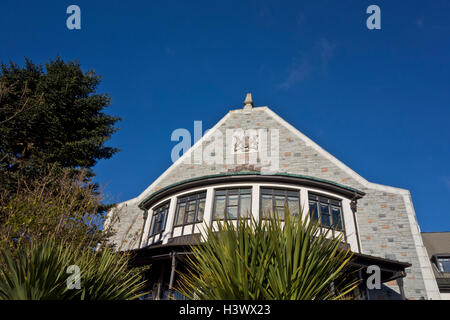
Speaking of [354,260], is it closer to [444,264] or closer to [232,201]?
[232,201]

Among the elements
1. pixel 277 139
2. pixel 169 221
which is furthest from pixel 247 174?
pixel 277 139

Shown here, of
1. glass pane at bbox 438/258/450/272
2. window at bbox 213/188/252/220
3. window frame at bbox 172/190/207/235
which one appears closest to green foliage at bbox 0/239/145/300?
window at bbox 213/188/252/220

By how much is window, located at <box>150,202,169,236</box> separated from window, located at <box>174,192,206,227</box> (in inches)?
35.3

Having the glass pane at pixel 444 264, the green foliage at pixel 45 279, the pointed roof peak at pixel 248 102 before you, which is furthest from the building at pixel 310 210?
the glass pane at pixel 444 264

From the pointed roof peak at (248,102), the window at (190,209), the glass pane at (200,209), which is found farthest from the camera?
the pointed roof peak at (248,102)

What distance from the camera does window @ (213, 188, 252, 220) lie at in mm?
12396

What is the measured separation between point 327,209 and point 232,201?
4.07 meters

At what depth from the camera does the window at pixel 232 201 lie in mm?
12396

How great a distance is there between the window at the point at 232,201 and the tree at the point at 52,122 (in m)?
5.53

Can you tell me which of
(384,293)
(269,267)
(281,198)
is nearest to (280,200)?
(281,198)

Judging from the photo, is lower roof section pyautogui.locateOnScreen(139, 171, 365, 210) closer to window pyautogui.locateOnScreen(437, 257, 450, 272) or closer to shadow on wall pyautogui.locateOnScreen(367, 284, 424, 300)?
shadow on wall pyautogui.locateOnScreen(367, 284, 424, 300)

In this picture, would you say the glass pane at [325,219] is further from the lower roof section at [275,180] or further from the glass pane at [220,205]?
the glass pane at [220,205]

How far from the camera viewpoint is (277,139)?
18.4 m
